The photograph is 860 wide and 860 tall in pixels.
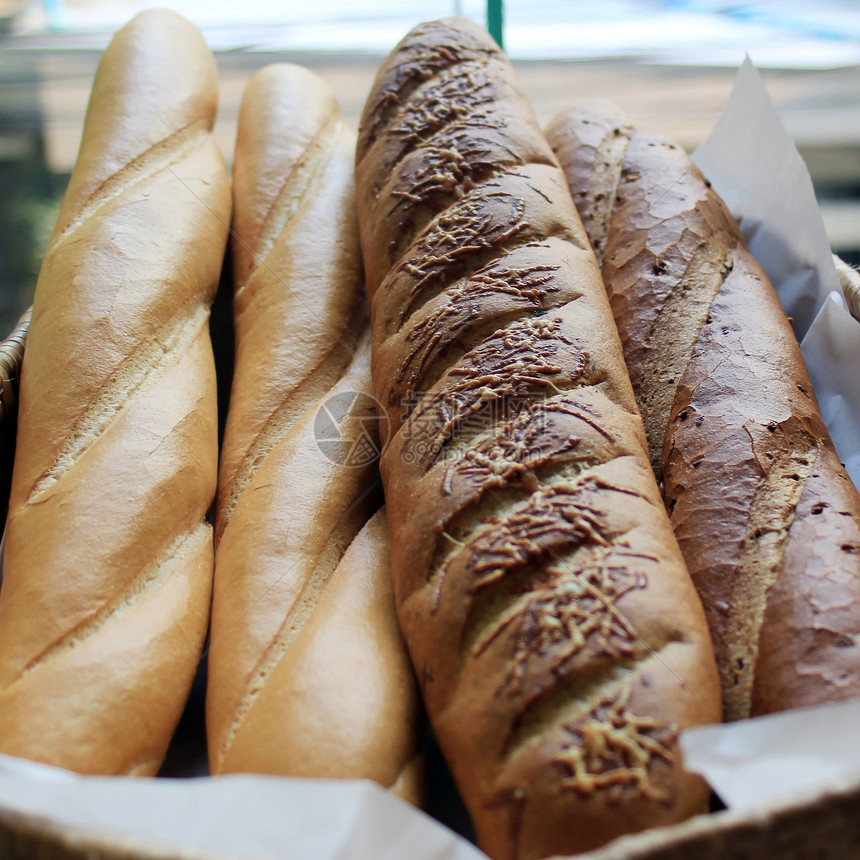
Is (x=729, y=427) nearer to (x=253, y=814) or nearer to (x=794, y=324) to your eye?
(x=794, y=324)

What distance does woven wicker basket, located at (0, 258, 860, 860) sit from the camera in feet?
2.05

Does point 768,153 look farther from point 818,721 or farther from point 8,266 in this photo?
point 8,266

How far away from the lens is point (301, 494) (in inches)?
45.4

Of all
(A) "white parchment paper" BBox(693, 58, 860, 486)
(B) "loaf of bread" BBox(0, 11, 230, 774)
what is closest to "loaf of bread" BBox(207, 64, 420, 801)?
(B) "loaf of bread" BBox(0, 11, 230, 774)

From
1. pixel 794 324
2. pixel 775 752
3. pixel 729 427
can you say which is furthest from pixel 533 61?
pixel 775 752

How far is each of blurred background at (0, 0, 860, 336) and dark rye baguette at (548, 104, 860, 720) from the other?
0.65m

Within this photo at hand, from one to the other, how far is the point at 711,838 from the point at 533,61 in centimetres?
197

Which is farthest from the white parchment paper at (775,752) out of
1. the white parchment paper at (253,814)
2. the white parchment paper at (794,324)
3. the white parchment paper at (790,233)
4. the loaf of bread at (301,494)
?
the white parchment paper at (790,233)

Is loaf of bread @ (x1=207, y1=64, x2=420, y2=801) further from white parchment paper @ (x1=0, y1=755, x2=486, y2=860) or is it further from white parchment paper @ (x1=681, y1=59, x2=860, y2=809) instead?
white parchment paper @ (x1=681, y1=59, x2=860, y2=809)

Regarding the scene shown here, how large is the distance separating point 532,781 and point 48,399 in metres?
0.92

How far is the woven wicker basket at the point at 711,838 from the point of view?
625 mm

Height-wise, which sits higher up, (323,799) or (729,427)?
(729,427)

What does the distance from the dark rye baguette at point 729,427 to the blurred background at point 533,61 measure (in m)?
0.65

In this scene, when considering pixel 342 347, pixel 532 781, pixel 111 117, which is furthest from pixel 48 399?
pixel 532 781
